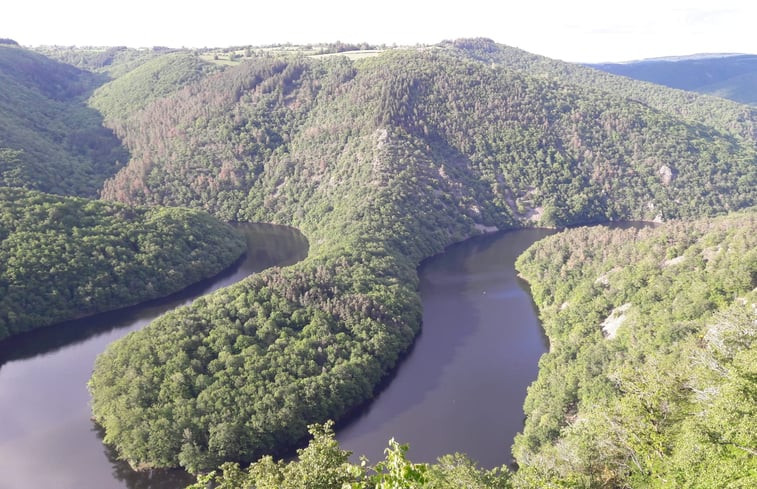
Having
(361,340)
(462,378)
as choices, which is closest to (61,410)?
(361,340)

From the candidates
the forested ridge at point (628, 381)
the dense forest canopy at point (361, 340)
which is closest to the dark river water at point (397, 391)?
the dense forest canopy at point (361, 340)

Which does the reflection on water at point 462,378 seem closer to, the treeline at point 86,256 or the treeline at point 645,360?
the treeline at point 645,360

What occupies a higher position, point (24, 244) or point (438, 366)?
point (24, 244)

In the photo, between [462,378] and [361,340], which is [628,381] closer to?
[462,378]

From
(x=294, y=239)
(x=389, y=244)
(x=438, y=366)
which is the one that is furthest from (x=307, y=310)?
(x=294, y=239)

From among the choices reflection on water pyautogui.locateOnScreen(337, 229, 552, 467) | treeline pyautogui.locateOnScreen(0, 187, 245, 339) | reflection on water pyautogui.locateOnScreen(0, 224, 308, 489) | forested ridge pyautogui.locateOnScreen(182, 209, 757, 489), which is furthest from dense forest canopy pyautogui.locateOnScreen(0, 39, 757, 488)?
reflection on water pyautogui.locateOnScreen(337, 229, 552, 467)

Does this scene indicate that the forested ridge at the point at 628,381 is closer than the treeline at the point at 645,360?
Yes

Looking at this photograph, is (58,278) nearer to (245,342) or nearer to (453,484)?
(245,342)
